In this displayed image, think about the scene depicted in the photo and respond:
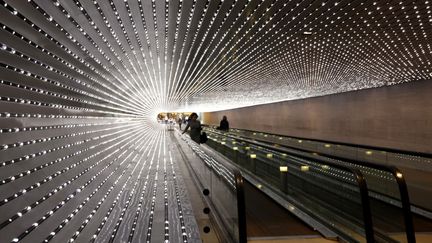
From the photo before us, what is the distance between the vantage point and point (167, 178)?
8266mm

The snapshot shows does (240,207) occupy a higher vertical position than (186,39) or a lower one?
lower

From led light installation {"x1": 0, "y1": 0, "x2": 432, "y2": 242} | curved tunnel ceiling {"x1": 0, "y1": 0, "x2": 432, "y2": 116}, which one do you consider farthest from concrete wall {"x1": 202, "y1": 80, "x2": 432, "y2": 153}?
led light installation {"x1": 0, "y1": 0, "x2": 432, "y2": 242}

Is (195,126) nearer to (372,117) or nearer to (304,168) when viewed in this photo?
(304,168)

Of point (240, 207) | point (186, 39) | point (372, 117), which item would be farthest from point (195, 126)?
point (240, 207)

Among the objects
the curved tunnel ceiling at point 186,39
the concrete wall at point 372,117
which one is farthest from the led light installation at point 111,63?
the concrete wall at point 372,117

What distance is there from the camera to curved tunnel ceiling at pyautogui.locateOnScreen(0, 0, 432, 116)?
3.42 metres

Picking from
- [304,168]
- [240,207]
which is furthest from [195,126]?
[240,207]

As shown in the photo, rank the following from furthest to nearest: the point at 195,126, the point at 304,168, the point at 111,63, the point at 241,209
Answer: the point at 195,126
the point at 304,168
the point at 111,63
the point at 241,209

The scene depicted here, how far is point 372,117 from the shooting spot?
1673cm

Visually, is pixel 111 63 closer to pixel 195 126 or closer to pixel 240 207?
pixel 240 207

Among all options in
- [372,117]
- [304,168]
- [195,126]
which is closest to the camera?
[304,168]

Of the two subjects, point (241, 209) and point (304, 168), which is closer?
point (241, 209)

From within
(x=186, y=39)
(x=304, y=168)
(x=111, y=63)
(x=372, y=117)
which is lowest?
(x=304, y=168)

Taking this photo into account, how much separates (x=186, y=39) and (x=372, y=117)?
1245cm
